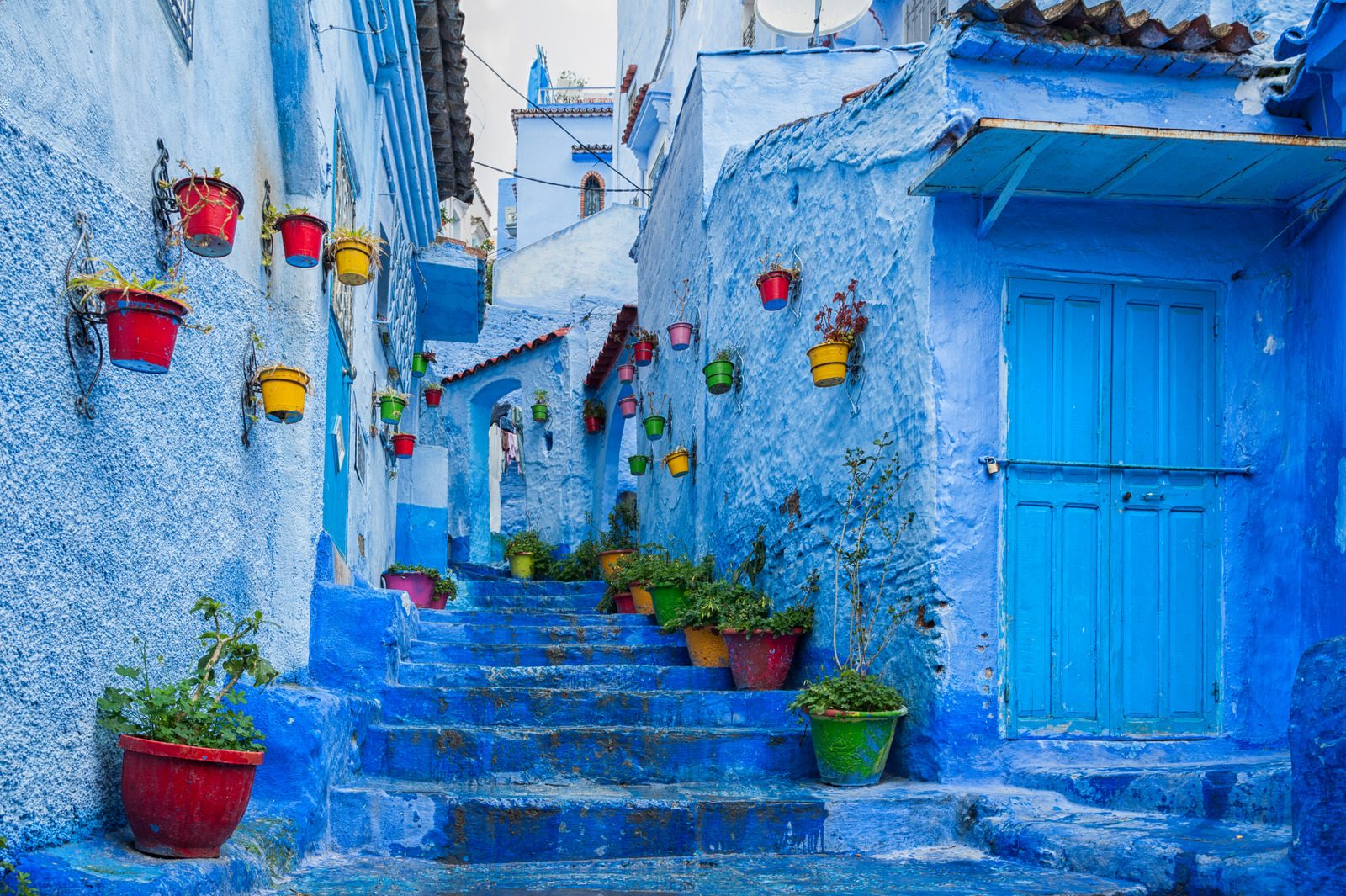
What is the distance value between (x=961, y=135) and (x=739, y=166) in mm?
3465

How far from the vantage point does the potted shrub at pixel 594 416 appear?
55.9 ft

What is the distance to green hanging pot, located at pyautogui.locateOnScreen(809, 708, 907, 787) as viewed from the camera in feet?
19.4

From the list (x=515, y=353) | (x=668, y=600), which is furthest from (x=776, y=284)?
(x=515, y=353)

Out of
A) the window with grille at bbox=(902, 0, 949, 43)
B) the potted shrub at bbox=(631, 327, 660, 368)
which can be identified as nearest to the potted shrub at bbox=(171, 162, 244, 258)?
the potted shrub at bbox=(631, 327, 660, 368)

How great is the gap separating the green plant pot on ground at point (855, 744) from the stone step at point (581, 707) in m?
0.49

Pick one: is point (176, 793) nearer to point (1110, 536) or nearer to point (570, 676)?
point (570, 676)

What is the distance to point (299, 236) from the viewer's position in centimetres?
530

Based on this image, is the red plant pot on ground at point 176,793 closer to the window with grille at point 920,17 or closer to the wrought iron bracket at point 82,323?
the wrought iron bracket at point 82,323

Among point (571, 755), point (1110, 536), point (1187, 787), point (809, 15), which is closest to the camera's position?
point (1187, 787)

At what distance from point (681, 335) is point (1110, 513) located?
16.2ft

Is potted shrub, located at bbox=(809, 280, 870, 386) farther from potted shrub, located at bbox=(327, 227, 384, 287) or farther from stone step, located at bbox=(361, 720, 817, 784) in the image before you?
potted shrub, located at bbox=(327, 227, 384, 287)

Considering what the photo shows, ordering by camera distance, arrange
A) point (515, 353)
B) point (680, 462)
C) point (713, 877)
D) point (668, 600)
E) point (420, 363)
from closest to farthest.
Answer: point (713, 877) < point (668, 600) < point (680, 462) < point (420, 363) < point (515, 353)

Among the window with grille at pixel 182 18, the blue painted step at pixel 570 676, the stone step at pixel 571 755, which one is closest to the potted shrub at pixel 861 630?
the stone step at pixel 571 755

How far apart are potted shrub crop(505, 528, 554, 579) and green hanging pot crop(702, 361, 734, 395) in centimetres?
679
